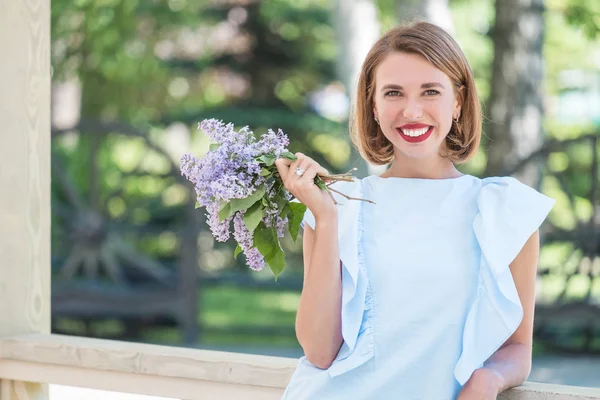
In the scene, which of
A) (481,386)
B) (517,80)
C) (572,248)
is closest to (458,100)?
(481,386)

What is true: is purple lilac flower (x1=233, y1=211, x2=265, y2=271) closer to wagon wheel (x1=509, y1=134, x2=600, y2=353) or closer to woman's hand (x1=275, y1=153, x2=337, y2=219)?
woman's hand (x1=275, y1=153, x2=337, y2=219)

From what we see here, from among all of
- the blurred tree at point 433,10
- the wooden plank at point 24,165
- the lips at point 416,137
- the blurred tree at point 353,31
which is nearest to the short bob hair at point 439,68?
the lips at point 416,137

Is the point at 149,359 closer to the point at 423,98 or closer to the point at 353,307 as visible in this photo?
the point at 353,307

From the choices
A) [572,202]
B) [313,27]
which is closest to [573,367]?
[572,202]

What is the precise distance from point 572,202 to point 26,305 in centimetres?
498

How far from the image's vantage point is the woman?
1873 millimetres

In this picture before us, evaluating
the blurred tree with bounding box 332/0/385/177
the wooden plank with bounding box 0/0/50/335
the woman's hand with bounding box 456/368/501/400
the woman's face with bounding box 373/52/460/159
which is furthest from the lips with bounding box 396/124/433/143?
the blurred tree with bounding box 332/0/385/177

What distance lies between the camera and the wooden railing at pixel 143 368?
234cm

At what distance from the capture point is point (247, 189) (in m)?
1.83

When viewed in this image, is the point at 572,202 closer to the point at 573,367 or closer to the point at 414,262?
the point at 573,367

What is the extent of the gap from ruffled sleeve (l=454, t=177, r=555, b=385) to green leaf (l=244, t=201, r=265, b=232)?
1.45 feet

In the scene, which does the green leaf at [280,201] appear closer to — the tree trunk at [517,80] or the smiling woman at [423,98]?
the smiling woman at [423,98]

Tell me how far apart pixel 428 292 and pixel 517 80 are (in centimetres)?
599

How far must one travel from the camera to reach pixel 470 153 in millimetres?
2148
